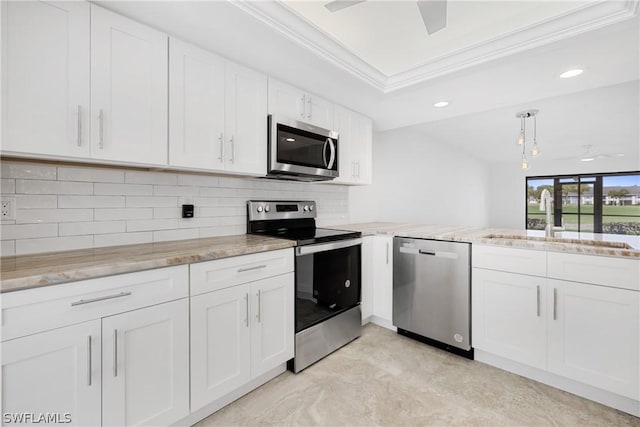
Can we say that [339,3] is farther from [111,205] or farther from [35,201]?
[35,201]

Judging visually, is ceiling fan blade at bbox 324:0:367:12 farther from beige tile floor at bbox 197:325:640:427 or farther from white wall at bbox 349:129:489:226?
beige tile floor at bbox 197:325:640:427

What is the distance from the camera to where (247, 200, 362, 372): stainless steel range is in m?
1.99

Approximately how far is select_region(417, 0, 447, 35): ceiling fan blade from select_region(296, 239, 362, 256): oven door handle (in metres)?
1.54

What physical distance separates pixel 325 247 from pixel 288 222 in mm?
594

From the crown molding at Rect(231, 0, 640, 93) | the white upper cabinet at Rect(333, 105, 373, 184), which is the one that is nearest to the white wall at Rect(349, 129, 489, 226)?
the white upper cabinet at Rect(333, 105, 373, 184)

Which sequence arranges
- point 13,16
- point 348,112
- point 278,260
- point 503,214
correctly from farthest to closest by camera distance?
point 503,214 < point 348,112 < point 278,260 < point 13,16

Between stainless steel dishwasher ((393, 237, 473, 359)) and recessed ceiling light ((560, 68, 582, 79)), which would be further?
stainless steel dishwasher ((393, 237, 473, 359))

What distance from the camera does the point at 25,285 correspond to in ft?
3.19

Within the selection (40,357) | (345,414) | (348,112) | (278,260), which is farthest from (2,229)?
(348,112)

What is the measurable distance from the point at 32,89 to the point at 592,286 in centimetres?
308

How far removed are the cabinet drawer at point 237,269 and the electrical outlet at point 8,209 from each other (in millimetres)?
894

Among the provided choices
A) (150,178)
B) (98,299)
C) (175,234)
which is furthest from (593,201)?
(98,299)

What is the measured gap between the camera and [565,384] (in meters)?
1.80

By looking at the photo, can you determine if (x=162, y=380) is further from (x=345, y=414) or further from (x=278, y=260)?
(x=345, y=414)
